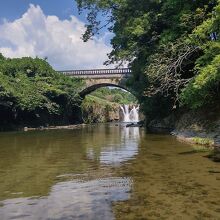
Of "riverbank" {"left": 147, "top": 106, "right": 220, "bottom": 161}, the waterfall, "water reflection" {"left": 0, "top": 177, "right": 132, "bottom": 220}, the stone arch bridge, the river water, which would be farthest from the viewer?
the waterfall

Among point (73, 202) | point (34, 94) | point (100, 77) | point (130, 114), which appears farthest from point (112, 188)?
point (130, 114)

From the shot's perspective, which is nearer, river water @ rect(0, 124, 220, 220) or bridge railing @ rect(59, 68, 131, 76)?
river water @ rect(0, 124, 220, 220)

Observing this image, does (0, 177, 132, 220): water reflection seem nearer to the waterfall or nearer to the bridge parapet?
the bridge parapet

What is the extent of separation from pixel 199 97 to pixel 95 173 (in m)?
11.6

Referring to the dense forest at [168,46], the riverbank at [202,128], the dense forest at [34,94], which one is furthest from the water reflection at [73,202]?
the dense forest at [34,94]

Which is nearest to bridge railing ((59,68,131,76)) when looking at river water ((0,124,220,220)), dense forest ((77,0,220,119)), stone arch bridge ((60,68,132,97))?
stone arch bridge ((60,68,132,97))

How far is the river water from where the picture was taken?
802 cm

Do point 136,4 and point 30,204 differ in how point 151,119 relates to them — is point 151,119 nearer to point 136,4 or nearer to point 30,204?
point 136,4

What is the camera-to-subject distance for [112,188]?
10.3 metres

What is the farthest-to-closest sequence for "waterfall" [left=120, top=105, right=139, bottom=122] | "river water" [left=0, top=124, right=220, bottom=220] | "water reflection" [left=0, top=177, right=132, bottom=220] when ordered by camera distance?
"waterfall" [left=120, top=105, right=139, bottom=122], "river water" [left=0, top=124, right=220, bottom=220], "water reflection" [left=0, top=177, right=132, bottom=220]

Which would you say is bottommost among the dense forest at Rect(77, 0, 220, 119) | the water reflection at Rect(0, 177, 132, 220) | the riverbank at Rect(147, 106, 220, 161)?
the water reflection at Rect(0, 177, 132, 220)

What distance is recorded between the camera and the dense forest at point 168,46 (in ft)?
72.2

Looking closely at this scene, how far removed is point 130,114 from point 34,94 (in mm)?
53270

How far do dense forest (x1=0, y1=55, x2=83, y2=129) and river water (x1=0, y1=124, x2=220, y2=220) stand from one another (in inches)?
1328
